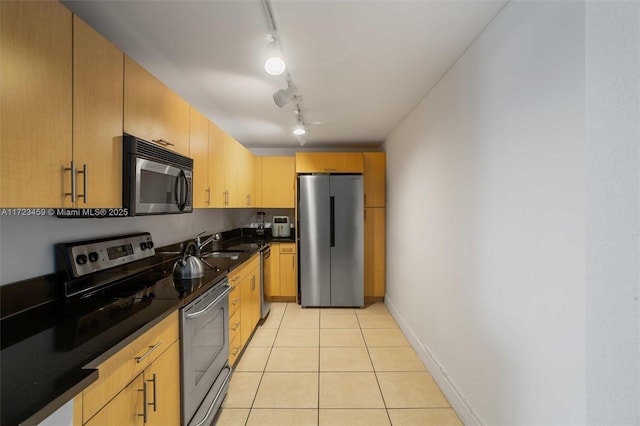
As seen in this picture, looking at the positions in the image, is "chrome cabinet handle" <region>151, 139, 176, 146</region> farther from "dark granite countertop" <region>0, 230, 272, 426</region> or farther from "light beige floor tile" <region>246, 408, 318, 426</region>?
"light beige floor tile" <region>246, 408, 318, 426</region>

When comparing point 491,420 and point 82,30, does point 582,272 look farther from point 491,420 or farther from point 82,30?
point 82,30

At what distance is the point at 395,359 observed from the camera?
2.52 m

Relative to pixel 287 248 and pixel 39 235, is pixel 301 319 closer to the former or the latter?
pixel 287 248

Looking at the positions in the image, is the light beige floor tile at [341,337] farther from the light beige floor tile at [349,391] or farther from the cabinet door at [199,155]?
the cabinet door at [199,155]

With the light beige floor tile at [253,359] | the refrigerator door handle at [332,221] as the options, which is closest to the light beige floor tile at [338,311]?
the refrigerator door handle at [332,221]

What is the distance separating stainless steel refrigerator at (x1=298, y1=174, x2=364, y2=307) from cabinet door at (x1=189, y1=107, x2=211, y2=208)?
5.26 ft

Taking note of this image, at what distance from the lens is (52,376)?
2.60ft

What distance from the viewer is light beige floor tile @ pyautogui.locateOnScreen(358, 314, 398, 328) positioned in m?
3.27

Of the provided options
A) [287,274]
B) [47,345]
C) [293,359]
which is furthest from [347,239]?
[47,345]

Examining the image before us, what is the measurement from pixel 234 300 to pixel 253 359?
0.64 m

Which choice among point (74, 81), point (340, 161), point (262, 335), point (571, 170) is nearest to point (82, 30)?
point (74, 81)

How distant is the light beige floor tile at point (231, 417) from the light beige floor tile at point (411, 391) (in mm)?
1005

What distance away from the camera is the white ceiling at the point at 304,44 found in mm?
1384

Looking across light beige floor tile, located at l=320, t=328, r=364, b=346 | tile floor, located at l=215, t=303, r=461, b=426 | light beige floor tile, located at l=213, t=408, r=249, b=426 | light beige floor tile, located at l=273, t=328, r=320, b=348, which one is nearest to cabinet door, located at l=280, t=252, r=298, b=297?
tile floor, located at l=215, t=303, r=461, b=426
